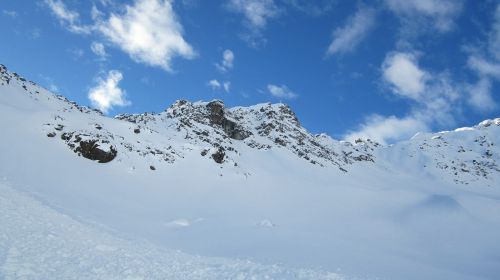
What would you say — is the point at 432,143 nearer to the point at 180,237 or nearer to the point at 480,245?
the point at 480,245

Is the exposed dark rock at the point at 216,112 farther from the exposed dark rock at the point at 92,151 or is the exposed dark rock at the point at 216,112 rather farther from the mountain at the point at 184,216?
the exposed dark rock at the point at 92,151

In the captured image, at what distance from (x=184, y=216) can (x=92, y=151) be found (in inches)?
387

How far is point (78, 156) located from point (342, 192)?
938 inches

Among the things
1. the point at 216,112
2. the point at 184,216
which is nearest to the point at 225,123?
the point at 216,112

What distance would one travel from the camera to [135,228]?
1986cm

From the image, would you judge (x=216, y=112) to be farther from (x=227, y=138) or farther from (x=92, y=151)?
(x=92, y=151)

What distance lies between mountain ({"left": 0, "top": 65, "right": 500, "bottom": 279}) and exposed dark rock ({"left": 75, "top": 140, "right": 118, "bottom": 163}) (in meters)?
0.07

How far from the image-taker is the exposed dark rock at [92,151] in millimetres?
30078

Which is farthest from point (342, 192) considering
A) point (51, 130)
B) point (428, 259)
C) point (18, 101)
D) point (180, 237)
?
point (18, 101)

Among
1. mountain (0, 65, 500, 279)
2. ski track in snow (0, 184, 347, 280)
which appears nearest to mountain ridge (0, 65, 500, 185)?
mountain (0, 65, 500, 279)

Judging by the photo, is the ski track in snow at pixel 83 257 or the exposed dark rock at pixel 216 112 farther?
the exposed dark rock at pixel 216 112

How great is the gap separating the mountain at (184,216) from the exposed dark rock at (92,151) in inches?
2.9

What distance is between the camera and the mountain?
13820 millimetres

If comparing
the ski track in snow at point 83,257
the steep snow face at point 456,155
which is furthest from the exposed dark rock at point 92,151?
the steep snow face at point 456,155
